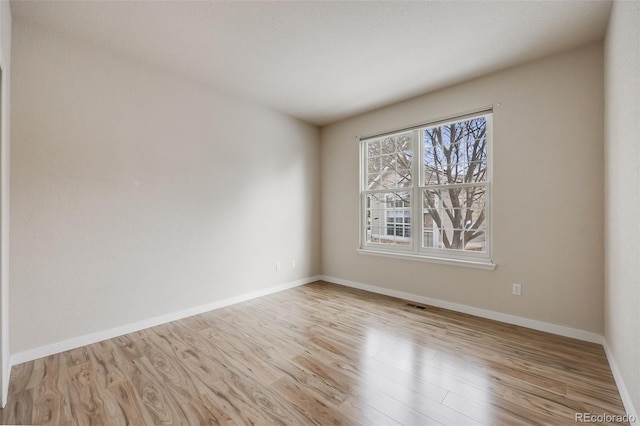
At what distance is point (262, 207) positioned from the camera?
390 centimetres

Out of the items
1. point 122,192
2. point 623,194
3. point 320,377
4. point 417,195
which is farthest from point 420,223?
point 122,192

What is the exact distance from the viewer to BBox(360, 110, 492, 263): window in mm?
3164

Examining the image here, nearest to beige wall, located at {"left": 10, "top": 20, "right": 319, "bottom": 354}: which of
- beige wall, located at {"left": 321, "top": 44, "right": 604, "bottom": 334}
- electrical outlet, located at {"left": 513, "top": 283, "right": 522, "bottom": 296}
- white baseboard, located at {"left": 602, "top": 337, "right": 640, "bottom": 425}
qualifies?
beige wall, located at {"left": 321, "top": 44, "right": 604, "bottom": 334}

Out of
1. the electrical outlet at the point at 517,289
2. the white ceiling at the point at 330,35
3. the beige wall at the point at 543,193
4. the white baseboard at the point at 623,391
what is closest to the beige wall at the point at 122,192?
the white ceiling at the point at 330,35

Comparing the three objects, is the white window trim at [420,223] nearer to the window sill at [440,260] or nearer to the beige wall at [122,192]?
the window sill at [440,260]

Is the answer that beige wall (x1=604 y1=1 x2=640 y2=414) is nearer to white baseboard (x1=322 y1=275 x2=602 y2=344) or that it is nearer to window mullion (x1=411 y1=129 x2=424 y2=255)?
white baseboard (x1=322 y1=275 x2=602 y2=344)

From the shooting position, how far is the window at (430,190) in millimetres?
3164

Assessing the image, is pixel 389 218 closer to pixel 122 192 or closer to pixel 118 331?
pixel 122 192

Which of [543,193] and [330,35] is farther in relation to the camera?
[543,193]

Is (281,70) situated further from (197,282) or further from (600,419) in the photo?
(600,419)

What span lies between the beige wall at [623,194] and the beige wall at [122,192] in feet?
11.4

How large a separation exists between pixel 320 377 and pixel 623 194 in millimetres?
2322

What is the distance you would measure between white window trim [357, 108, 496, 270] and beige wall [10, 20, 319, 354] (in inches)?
56.5

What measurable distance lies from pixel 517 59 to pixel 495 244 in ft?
6.14
